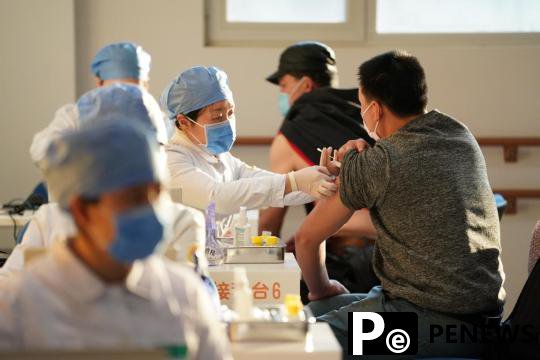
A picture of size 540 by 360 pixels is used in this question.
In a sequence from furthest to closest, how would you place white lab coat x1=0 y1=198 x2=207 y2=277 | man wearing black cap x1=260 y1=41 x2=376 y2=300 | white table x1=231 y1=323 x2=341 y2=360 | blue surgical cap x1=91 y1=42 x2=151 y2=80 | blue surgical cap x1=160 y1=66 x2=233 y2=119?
blue surgical cap x1=91 y1=42 x2=151 y2=80, man wearing black cap x1=260 y1=41 x2=376 y2=300, blue surgical cap x1=160 y1=66 x2=233 y2=119, white lab coat x1=0 y1=198 x2=207 y2=277, white table x1=231 y1=323 x2=341 y2=360

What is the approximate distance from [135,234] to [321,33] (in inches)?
150

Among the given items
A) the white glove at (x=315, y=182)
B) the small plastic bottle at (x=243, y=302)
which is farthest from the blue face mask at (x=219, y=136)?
the small plastic bottle at (x=243, y=302)

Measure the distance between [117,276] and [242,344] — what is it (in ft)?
1.87

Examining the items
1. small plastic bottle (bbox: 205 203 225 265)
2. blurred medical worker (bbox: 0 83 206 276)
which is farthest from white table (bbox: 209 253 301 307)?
blurred medical worker (bbox: 0 83 206 276)

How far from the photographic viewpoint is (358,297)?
2672mm

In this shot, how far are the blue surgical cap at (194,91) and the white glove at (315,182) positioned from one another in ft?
1.41

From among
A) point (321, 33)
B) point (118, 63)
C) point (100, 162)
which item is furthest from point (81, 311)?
point (321, 33)

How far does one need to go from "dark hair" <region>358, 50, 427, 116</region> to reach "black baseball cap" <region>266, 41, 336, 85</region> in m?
1.48

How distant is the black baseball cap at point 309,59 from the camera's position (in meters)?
3.85

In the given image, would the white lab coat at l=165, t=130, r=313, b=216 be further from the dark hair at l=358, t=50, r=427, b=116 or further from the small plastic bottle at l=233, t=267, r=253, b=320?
the small plastic bottle at l=233, t=267, r=253, b=320

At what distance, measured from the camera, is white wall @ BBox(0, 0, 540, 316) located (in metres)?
4.68

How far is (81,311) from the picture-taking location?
1.23 meters

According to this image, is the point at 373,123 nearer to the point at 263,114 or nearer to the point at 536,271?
the point at 536,271

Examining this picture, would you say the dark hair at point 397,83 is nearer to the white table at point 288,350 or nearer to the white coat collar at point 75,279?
the white table at point 288,350
